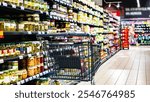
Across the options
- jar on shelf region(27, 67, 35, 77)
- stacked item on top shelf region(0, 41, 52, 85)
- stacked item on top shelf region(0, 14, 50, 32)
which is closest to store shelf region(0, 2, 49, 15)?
stacked item on top shelf region(0, 14, 50, 32)

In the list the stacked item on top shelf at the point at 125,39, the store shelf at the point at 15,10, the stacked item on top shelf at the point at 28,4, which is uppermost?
the stacked item on top shelf at the point at 28,4

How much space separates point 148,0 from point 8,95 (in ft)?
75.2

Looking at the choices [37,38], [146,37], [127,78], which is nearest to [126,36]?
[146,37]

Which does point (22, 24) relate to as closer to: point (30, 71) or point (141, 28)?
point (30, 71)

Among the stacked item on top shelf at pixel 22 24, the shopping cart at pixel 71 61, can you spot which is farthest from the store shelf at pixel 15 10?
the shopping cart at pixel 71 61

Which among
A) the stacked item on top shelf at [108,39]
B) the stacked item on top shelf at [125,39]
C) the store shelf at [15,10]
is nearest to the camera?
the store shelf at [15,10]

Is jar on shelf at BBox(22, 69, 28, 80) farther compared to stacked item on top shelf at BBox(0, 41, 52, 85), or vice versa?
jar on shelf at BBox(22, 69, 28, 80)

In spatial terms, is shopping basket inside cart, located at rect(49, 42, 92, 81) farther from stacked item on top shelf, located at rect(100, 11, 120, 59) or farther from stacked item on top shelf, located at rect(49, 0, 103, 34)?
stacked item on top shelf, located at rect(100, 11, 120, 59)

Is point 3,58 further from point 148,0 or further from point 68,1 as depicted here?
point 148,0

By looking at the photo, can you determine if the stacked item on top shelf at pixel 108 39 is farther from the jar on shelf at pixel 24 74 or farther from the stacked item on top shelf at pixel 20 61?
the jar on shelf at pixel 24 74

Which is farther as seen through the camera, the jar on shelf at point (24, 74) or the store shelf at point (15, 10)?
the jar on shelf at point (24, 74)

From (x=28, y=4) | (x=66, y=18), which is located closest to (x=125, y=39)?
(x=66, y=18)

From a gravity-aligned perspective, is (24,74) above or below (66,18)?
below

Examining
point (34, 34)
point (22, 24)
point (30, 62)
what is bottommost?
point (30, 62)
